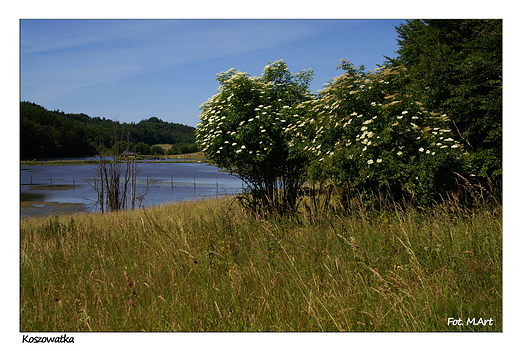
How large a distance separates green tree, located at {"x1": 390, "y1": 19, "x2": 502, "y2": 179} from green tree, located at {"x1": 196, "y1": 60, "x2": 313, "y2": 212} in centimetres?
302

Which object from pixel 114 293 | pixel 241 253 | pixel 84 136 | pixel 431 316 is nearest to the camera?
pixel 431 316

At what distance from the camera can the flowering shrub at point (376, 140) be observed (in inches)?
211

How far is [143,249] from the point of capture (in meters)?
3.97

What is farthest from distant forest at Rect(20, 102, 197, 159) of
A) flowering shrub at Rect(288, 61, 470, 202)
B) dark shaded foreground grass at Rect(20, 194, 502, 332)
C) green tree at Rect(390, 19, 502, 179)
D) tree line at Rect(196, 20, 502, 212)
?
green tree at Rect(390, 19, 502, 179)

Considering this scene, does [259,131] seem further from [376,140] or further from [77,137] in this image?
[77,137]

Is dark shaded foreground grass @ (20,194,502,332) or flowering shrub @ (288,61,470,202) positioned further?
flowering shrub @ (288,61,470,202)

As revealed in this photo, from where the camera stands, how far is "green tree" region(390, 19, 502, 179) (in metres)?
6.62

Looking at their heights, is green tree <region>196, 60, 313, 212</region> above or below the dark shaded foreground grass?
above

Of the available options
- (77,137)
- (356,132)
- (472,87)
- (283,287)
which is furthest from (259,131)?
(77,137)

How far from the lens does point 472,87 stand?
7.09 metres

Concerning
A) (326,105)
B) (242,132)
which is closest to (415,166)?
(326,105)

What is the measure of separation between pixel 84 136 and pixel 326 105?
12.9 metres

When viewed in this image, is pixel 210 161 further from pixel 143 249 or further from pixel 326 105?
pixel 143 249

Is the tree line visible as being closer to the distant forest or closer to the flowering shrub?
the flowering shrub
